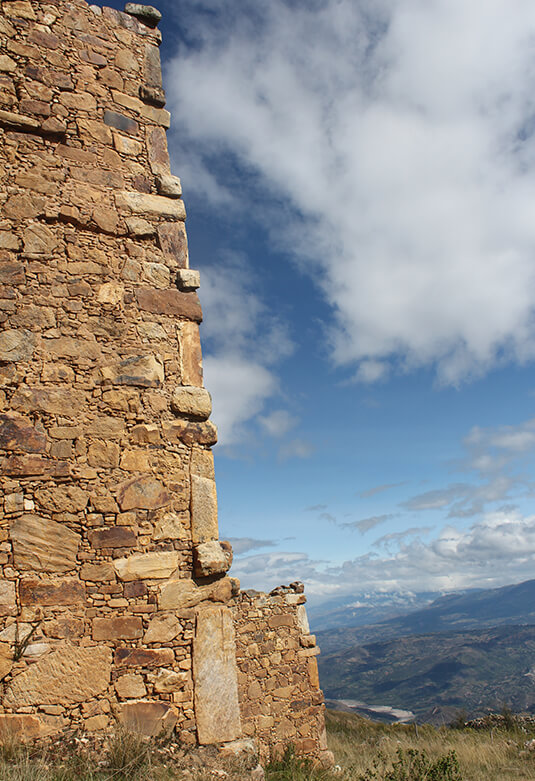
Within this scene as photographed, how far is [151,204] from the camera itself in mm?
4953

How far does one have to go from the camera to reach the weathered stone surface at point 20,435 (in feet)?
12.8

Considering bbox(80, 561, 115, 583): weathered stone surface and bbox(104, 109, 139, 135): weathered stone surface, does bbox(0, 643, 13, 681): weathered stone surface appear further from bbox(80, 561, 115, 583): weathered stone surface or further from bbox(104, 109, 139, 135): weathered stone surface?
bbox(104, 109, 139, 135): weathered stone surface

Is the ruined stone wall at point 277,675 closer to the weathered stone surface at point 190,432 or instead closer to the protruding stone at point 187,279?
the weathered stone surface at point 190,432

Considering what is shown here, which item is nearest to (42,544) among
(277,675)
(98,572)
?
(98,572)

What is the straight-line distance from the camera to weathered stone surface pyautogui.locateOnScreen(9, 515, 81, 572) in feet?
12.3

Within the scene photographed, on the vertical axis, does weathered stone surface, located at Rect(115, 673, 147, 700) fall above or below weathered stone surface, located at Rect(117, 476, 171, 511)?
below

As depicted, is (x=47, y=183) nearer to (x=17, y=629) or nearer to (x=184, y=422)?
(x=184, y=422)

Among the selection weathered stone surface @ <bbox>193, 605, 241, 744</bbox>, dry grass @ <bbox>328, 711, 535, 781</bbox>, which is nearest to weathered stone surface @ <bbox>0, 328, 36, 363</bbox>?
weathered stone surface @ <bbox>193, 605, 241, 744</bbox>

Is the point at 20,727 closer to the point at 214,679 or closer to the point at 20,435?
the point at 214,679

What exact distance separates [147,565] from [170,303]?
2322mm

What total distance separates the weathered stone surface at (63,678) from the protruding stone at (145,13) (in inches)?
242

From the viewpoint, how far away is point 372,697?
365ft

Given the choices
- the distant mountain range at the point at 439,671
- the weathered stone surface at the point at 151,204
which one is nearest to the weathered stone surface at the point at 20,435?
the weathered stone surface at the point at 151,204

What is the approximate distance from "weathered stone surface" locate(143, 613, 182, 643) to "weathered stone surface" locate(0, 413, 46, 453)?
63.0 inches
